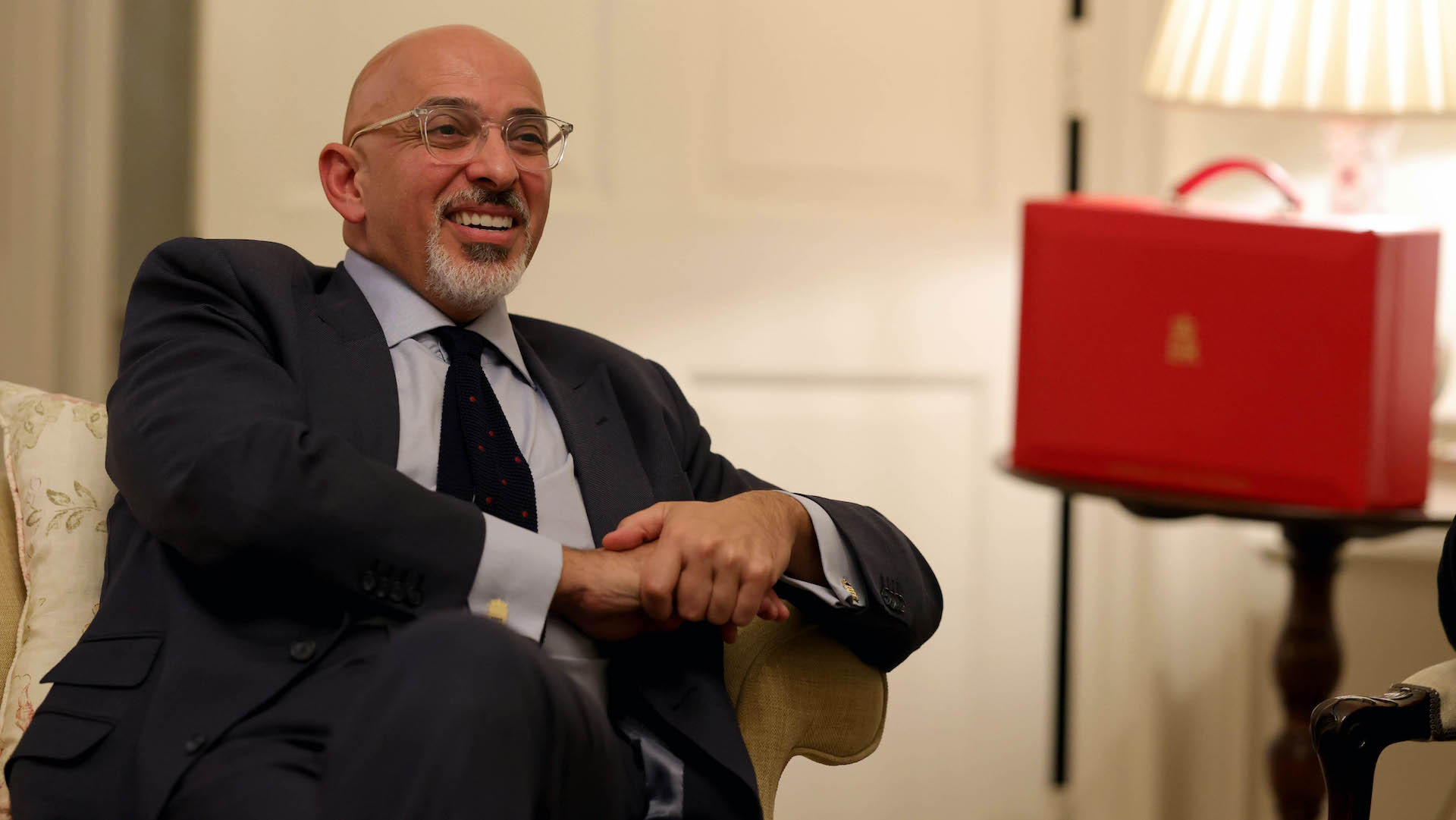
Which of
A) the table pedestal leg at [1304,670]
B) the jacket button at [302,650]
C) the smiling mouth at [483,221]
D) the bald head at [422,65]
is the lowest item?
the table pedestal leg at [1304,670]

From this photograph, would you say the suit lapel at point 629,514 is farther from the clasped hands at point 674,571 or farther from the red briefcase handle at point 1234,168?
the red briefcase handle at point 1234,168

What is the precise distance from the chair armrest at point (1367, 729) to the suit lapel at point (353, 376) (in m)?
0.87

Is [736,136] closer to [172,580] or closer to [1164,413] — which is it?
[1164,413]

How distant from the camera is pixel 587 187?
7.09 ft

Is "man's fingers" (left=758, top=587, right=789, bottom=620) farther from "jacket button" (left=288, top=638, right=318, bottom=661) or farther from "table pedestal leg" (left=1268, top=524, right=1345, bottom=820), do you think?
"table pedestal leg" (left=1268, top=524, right=1345, bottom=820)

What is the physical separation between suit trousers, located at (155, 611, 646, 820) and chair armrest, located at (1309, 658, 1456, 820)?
636mm

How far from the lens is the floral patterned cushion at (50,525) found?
4.06 feet

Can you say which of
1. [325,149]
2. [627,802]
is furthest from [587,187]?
[627,802]

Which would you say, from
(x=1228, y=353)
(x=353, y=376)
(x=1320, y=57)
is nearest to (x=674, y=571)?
(x=353, y=376)

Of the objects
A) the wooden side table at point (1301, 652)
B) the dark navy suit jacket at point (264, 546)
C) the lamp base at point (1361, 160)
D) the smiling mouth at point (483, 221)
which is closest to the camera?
the dark navy suit jacket at point (264, 546)

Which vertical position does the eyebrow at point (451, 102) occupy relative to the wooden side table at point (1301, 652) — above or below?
above

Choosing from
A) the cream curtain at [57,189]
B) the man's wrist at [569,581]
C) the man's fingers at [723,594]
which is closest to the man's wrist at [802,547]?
the man's fingers at [723,594]

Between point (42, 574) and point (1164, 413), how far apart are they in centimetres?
125

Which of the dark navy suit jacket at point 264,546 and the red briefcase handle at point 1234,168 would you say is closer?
the dark navy suit jacket at point 264,546
